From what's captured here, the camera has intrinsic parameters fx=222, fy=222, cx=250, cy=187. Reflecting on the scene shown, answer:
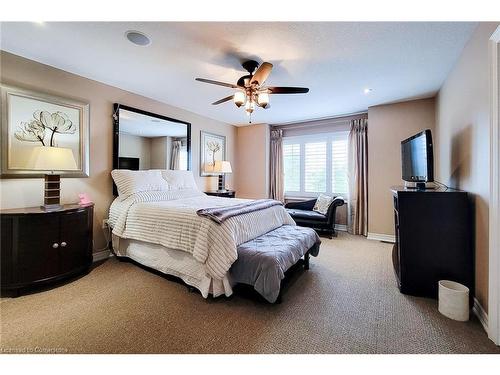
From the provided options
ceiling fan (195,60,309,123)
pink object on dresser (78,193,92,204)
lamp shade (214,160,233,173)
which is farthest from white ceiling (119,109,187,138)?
ceiling fan (195,60,309,123)

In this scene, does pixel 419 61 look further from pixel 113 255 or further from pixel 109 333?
pixel 113 255

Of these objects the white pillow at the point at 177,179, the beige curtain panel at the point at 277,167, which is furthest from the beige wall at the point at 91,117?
the beige curtain panel at the point at 277,167

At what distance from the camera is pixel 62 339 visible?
156 centimetres

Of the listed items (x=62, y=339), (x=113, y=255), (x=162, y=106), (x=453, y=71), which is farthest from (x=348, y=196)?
(x=62, y=339)

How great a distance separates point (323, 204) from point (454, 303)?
290cm

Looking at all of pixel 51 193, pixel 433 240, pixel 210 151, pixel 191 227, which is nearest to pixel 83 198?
pixel 51 193

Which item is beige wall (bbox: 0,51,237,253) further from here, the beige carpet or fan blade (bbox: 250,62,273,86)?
fan blade (bbox: 250,62,273,86)

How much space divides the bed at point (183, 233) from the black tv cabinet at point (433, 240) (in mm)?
996

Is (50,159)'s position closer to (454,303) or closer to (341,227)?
(454,303)

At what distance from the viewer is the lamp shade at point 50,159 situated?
2.26 m

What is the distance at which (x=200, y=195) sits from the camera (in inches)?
155

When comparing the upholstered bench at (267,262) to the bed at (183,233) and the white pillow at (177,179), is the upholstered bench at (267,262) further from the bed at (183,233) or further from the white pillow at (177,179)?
the white pillow at (177,179)

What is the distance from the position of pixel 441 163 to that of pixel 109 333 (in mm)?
4318

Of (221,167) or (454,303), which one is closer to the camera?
(454,303)
